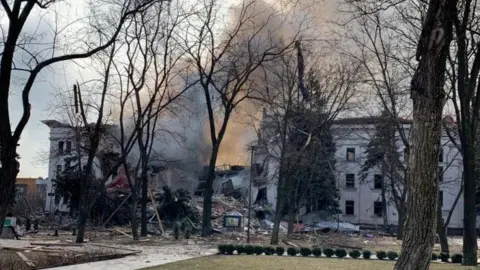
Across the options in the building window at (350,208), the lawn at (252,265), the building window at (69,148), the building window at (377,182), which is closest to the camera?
the lawn at (252,265)

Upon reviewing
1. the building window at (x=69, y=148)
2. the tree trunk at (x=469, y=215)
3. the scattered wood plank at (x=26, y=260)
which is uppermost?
the building window at (x=69, y=148)

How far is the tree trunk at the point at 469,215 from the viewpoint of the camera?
1644cm

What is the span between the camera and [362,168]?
5303cm

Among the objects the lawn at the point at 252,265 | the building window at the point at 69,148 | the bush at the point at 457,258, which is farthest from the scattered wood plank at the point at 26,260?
→ the building window at the point at 69,148

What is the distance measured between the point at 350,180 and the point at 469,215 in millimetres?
39789

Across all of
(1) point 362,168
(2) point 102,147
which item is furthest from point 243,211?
(1) point 362,168

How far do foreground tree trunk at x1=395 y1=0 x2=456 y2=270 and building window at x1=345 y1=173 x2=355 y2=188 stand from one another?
4864 cm

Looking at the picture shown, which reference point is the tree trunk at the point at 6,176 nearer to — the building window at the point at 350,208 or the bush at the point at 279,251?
the bush at the point at 279,251

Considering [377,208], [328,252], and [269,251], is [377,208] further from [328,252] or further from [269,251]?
[269,251]

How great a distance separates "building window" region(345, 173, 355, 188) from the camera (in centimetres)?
5603

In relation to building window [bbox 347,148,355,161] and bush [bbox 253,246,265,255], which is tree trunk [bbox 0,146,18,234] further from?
building window [bbox 347,148,355,161]

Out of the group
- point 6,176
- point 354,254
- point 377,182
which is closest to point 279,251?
point 354,254

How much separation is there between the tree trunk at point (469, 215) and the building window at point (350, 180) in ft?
129

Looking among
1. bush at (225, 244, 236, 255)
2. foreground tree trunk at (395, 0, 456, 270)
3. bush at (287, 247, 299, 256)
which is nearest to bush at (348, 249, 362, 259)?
bush at (287, 247, 299, 256)
